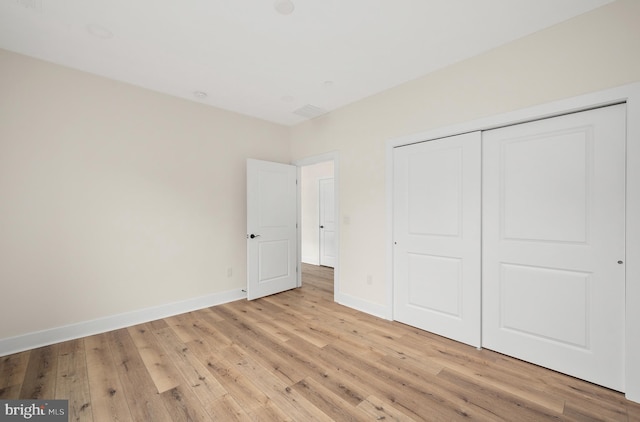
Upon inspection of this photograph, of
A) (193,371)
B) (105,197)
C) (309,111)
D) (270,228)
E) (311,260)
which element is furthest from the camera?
(311,260)

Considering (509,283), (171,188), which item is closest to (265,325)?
(171,188)

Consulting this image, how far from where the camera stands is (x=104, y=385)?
78.7 inches

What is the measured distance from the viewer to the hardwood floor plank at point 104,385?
5.64ft

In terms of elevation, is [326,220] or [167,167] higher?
[167,167]

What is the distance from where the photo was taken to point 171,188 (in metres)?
3.40

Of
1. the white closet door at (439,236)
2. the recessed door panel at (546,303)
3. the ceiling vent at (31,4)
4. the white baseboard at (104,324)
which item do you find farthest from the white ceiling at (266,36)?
the white baseboard at (104,324)

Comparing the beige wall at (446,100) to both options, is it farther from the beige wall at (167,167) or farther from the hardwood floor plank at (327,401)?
the hardwood floor plank at (327,401)

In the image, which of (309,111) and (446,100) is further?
(309,111)

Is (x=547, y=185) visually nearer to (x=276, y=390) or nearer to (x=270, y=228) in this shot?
(x=276, y=390)

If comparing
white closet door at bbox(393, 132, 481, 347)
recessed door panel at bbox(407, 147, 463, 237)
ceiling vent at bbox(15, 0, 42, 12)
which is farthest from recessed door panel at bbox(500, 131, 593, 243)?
ceiling vent at bbox(15, 0, 42, 12)

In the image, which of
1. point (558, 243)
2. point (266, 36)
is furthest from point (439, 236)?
point (266, 36)

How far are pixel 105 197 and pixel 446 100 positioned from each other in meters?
3.79

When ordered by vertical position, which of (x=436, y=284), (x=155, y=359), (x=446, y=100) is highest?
(x=446, y=100)

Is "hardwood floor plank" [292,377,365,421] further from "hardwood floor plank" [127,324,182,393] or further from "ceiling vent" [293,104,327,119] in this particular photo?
"ceiling vent" [293,104,327,119]
